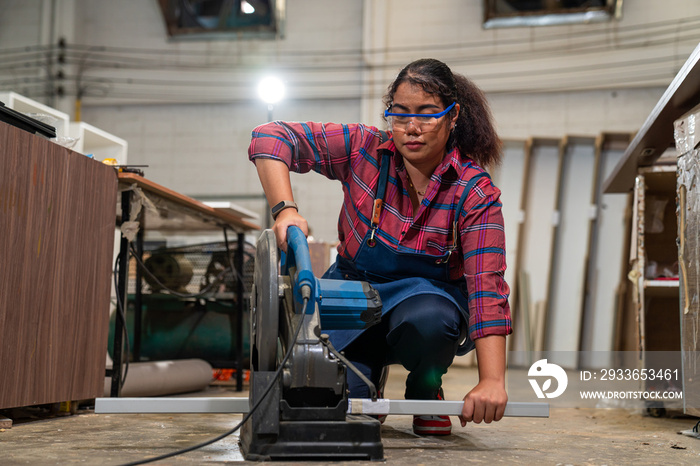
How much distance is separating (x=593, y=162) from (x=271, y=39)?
3.79 m

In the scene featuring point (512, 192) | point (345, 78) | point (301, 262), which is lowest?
point (301, 262)

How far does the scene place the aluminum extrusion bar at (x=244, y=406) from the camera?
134cm

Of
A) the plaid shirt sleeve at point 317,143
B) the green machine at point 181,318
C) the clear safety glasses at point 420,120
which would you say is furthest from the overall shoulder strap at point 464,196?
the green machine at point 181,318

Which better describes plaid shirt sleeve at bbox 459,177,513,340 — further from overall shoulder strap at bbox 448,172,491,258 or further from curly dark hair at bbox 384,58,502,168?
curly dark hair at bbox 384,58,502,168

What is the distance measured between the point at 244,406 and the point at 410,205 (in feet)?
2.33

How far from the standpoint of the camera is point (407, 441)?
1664 millimetres

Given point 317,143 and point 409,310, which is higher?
point 317,143

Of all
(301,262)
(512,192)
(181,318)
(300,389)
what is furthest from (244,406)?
(512,192)

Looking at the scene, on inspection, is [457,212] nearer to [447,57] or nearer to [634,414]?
[634,414]

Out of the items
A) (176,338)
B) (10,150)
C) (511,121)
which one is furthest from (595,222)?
(10,150)

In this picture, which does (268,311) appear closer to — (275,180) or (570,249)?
(275,180)

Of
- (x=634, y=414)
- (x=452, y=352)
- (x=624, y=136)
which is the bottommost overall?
(x=634, y=414)

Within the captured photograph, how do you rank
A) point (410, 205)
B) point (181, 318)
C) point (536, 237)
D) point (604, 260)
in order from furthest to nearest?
point (536, 237)
point (604, 260)
point (181, 318)
point (410, 205)

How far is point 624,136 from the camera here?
6.10 metres
